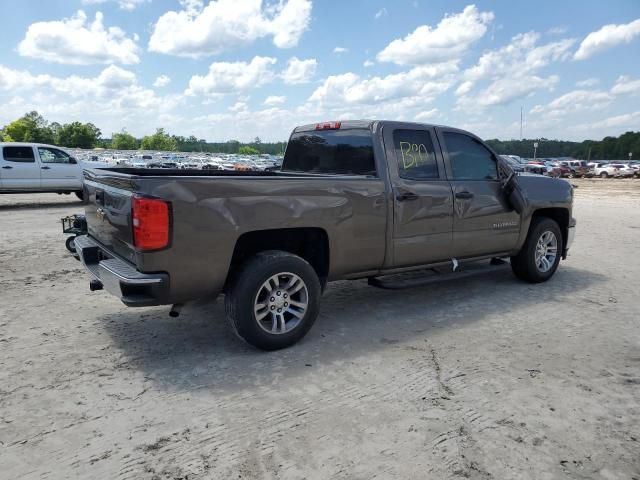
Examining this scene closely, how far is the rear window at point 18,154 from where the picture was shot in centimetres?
1399

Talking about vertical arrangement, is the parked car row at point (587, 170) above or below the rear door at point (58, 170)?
below

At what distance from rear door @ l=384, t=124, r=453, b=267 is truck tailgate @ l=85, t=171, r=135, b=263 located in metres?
2.29

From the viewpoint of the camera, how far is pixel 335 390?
337 cm

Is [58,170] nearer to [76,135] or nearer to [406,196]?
[406,196]

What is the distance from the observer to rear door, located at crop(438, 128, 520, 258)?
16.9 ft

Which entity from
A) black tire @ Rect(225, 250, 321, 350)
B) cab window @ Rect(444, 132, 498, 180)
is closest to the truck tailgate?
black tire @ Rect(225, 250, 321, 350)

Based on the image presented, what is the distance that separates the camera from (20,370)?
11.7 feet

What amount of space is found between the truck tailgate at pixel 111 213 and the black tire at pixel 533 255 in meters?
4.52

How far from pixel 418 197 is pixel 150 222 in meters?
2.51

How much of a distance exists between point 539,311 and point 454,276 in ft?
3.10

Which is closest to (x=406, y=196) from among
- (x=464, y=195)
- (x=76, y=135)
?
(x=464, y=195)

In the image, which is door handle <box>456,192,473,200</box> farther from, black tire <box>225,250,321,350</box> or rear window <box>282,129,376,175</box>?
black tire <box>225,250,321,350</box>

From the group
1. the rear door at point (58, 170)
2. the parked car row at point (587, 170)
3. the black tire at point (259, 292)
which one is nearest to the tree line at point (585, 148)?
the parked car row at point (587, 170)

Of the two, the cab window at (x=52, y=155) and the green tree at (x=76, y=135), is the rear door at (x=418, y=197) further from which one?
the green tree at (x=76, y=135)
